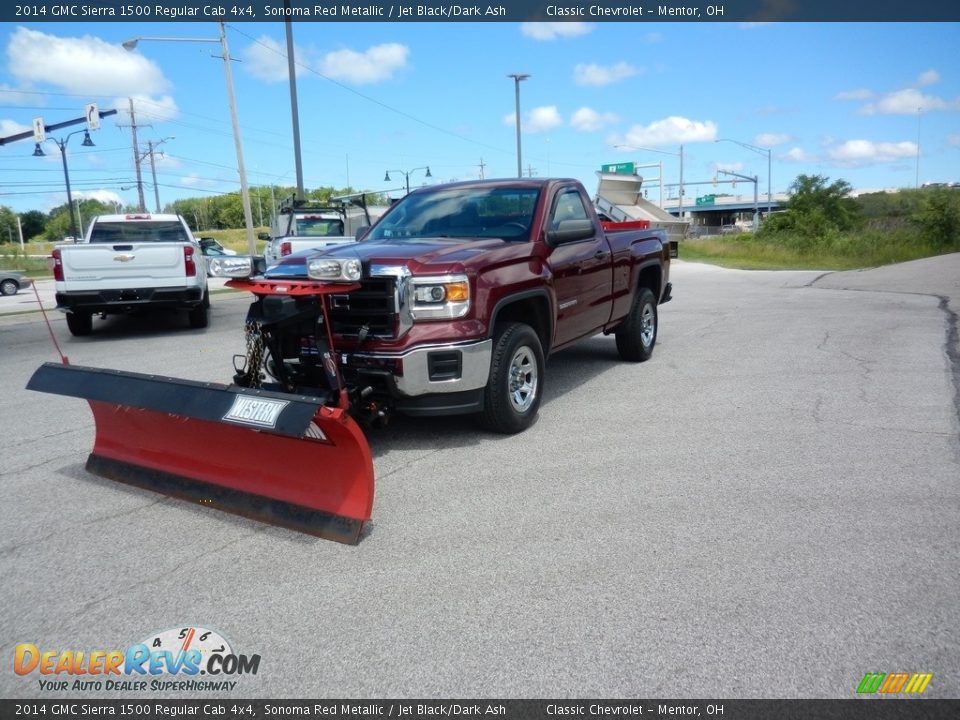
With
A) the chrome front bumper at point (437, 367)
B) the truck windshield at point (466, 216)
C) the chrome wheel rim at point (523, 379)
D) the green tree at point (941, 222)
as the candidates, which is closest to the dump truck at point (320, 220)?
the truck windshield at point (466, 216)

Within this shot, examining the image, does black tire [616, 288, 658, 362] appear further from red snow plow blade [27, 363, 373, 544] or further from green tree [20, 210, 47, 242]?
green tree [20, 210, 47, 242]

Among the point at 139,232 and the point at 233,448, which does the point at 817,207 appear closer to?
the point at 139,232

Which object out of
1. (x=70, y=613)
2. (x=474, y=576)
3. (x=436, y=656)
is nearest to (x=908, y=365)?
(x=474, y=576)

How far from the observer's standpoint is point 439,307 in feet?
16.3

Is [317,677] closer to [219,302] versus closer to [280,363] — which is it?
[280,363]

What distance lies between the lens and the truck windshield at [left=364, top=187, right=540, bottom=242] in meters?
6.11

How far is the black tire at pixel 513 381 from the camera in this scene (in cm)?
531

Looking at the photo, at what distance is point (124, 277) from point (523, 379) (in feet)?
26.2

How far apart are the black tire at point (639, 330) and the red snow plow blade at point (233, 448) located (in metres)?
4.83

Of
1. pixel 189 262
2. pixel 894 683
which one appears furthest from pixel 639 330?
pixel 189 262

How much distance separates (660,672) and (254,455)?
252 centimetres

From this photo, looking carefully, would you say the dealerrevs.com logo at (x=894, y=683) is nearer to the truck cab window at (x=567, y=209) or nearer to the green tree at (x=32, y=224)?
the truck cab window at (x=567, y=209)

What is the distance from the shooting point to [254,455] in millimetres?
4277

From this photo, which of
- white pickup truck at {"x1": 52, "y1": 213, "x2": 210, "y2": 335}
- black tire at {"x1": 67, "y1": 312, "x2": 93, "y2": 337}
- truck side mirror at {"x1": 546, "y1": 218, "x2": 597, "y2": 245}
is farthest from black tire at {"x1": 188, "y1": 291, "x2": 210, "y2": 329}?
truck side mirror at {"x1": 546, "y1": 218, "x2": 597, "y2": 245}
